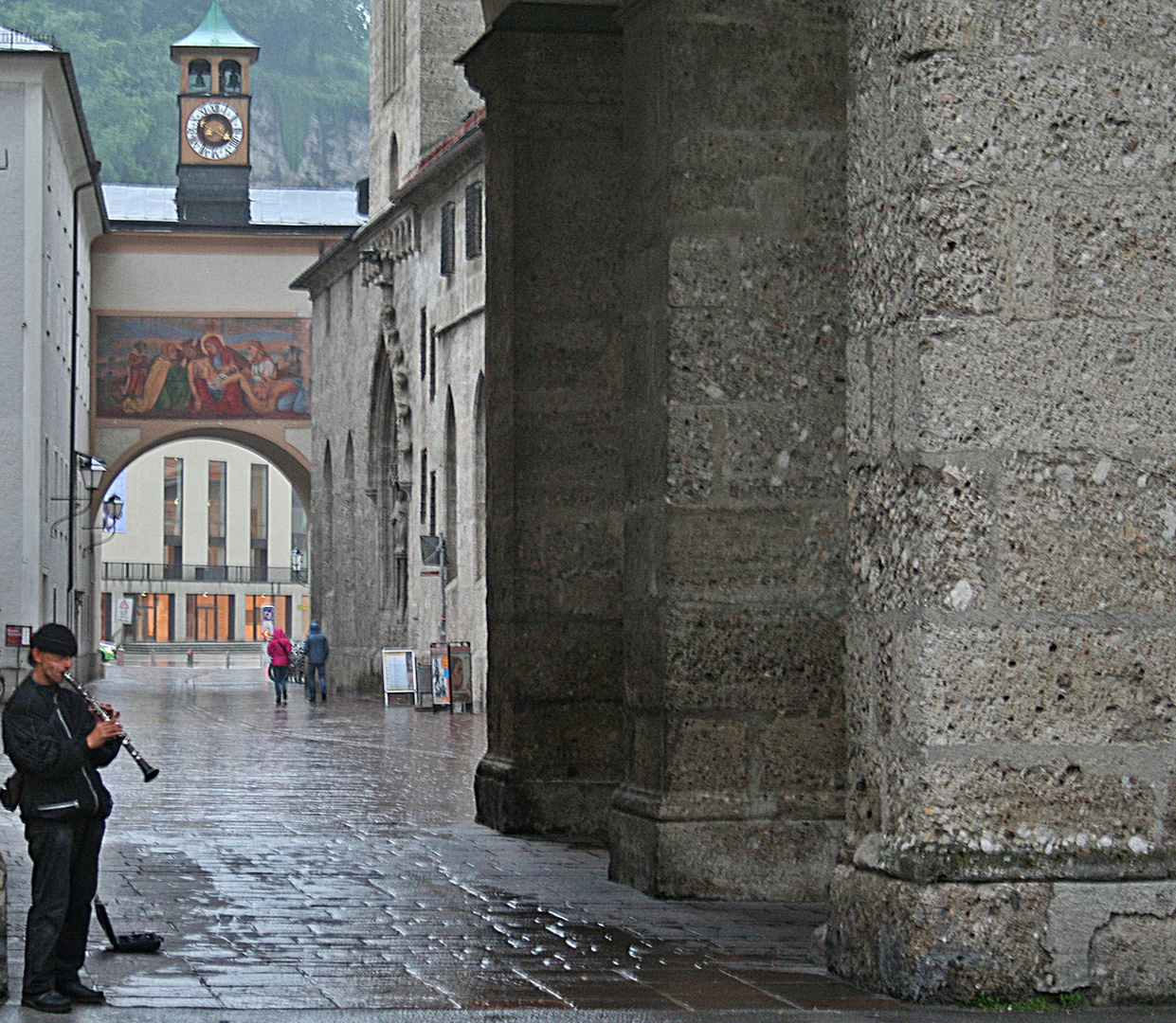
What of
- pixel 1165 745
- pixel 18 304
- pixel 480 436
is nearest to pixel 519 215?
pixel 1165 745

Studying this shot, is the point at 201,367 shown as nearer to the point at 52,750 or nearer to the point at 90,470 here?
the point at 90,470

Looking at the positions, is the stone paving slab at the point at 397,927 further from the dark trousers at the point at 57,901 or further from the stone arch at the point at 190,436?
the stone arch at the point at 190,436

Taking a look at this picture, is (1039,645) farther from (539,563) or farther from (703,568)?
(539,563)

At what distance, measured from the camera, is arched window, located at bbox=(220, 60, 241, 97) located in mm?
70000

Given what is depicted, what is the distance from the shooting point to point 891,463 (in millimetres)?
7051

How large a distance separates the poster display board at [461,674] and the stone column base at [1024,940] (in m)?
26.5

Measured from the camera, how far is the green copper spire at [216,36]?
71.6 meters

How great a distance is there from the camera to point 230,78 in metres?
70.6

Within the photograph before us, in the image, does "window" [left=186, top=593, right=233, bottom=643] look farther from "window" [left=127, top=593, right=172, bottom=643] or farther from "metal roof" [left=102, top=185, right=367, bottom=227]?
"metal roof" [left=102, top=185, right=367, bottom=227]

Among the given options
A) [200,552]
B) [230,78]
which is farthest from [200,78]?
[200,552]

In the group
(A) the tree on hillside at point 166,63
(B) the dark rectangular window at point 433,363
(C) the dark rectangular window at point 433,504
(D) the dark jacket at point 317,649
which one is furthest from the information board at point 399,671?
(A) the tree on hillside at point 166,63

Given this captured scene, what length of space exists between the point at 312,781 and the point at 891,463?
1085 cm

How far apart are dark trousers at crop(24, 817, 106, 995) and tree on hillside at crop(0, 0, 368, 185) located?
358 feet

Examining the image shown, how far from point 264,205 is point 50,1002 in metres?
60.1
